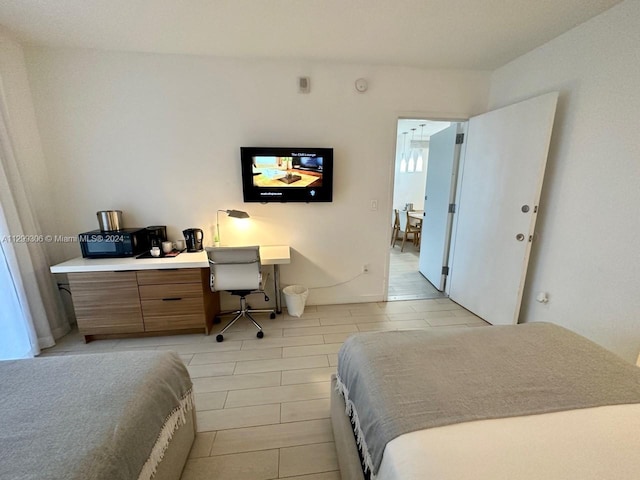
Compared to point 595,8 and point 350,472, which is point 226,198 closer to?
point 350,472

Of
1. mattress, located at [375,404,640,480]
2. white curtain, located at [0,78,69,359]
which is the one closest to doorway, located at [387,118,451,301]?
mattress, located at [375,404,640,480]

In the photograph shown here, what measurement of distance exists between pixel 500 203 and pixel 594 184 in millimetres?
681

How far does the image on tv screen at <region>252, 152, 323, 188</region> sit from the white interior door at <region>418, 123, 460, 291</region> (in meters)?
1.72

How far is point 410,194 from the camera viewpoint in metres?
6.23

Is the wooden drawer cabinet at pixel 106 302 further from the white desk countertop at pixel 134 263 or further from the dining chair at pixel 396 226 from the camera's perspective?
the dining chair at pixel 396 226

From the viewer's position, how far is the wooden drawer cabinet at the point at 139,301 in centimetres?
227

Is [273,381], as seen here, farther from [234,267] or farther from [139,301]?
[139,301]

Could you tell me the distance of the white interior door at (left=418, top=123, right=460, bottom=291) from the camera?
10.6 ft

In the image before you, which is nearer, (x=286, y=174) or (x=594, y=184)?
(x=594, y=184)

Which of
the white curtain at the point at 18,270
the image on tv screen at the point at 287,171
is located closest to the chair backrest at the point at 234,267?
the image on tv screen at the point at 287,171

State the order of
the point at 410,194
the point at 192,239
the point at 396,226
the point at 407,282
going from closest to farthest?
the point at 192,239
the point at 407,282
the point at 396,226
the point at 410,194

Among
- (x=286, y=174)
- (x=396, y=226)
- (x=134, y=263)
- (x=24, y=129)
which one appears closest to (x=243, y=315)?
(x=134, y=263)

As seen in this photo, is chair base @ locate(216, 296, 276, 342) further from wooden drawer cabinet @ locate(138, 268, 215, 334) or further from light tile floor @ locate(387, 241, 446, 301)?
light tile floor @ locate(387, 241, 446, 301)

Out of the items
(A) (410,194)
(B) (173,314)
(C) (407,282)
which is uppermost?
(A) (410,194)
